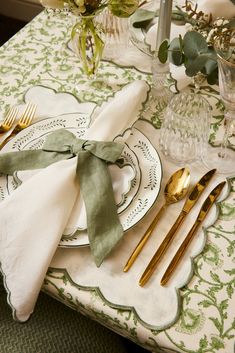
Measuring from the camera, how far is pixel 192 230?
0.63m

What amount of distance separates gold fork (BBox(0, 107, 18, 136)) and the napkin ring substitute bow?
0.36 ft

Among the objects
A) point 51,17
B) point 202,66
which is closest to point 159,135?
point 202,66

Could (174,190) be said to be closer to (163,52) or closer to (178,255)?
(178,255)

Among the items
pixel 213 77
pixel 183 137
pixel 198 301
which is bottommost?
pixel 198 301

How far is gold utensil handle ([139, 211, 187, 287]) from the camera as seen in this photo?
1.91 ft

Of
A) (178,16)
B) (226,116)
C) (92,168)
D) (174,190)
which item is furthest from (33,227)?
(178,16)

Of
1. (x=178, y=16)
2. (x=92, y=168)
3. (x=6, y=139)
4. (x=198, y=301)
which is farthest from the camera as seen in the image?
(x=178, y=16)

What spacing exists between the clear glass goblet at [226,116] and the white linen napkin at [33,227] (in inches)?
10.6

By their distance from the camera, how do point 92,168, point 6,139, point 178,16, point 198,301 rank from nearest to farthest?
point 198,301
point 92,168
point 6,139
point 178,16

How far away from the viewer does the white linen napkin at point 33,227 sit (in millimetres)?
578

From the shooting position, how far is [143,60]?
3.18ft

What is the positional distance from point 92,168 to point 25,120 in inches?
9.2

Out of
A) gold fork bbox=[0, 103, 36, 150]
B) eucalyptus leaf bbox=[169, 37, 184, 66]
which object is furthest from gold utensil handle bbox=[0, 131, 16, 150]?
eucalyptus leaf bbox=[169, 37, 184, 66]

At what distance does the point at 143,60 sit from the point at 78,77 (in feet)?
0.54
